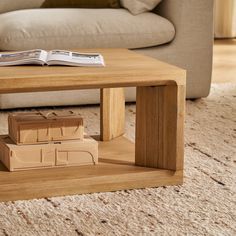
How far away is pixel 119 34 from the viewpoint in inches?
123

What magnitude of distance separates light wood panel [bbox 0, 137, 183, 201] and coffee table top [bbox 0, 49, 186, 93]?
0.90 feet

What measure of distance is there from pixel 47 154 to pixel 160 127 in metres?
0.36

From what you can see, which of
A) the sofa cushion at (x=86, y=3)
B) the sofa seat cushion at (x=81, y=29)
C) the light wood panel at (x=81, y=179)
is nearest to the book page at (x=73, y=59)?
the light wood panel at (x=81, y=179)

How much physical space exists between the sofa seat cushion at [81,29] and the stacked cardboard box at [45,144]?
0.92 meters

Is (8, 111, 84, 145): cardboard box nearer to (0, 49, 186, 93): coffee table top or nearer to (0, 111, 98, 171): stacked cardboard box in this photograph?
(0, 111, 98, 171): stacked cardboard box

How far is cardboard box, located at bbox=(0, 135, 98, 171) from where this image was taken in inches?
80.7

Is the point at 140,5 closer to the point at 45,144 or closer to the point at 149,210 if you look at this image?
the point at 45,144

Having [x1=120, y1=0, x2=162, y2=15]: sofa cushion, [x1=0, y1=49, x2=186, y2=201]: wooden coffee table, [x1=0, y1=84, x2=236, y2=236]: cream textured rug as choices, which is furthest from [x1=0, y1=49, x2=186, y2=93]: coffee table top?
[x1=120, y1=0, x2=162, y2=15]: sofa cushion

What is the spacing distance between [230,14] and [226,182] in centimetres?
398

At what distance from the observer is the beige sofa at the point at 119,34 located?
3.02 m

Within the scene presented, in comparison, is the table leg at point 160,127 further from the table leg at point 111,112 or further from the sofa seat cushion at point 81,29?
the sofa seat cushion at point 81,29

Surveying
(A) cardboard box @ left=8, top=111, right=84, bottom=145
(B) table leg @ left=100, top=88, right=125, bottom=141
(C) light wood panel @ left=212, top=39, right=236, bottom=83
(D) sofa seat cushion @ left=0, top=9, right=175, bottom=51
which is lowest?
(C) light wood panel @ left=212, top=39, right=236, bottom=83

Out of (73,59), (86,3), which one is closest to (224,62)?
(86,3)

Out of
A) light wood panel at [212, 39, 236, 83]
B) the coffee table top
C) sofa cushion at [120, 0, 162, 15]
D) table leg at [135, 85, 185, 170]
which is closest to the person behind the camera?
the coffee table top
